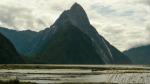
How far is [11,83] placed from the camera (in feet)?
219

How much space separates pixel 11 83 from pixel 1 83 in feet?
7.67

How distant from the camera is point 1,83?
67.8 meters
